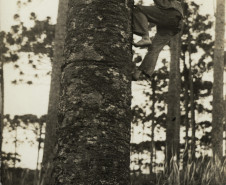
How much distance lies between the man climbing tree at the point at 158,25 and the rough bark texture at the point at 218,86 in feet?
29.0

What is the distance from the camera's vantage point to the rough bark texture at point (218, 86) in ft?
37.5

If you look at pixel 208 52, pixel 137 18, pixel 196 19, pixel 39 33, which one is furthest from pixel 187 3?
pixel 137 18

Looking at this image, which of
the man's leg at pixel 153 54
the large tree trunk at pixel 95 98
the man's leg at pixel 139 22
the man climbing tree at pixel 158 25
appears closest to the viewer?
the large tree trunk at pixel 95 98

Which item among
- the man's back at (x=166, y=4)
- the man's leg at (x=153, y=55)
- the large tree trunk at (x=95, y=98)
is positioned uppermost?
the man's back at (x=166, y=4)

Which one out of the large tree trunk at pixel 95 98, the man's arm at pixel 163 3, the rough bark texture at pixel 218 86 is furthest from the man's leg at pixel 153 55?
the rough bark texture at pixel 218 86

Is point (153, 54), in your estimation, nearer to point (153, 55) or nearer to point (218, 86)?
point (153, 55)

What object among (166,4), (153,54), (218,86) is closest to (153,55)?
(153,54)

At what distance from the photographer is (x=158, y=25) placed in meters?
2.92

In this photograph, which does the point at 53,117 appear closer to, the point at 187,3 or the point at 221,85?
the point at 221,85

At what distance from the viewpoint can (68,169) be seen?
1.80 metres

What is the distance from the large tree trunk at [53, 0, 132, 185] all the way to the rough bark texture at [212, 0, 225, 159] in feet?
32.1

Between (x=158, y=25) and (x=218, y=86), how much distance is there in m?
9.35

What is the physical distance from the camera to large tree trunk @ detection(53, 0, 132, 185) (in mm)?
1792

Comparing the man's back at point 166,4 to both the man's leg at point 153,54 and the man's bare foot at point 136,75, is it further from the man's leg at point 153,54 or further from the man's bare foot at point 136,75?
the man's bare foot at point 136,75
